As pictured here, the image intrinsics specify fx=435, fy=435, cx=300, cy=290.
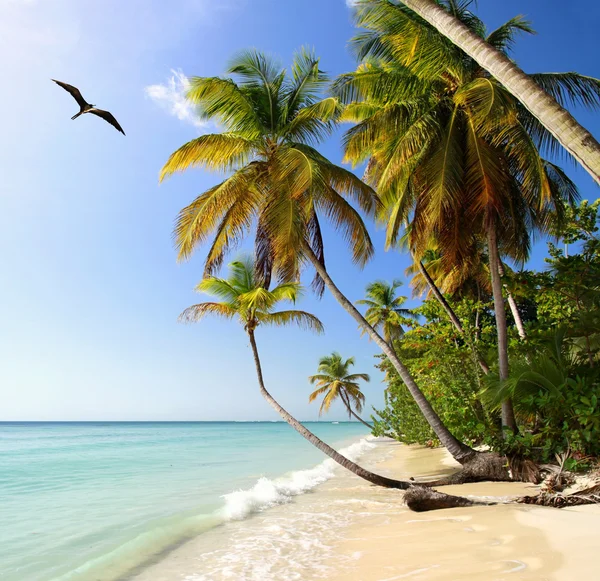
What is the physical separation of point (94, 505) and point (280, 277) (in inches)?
262

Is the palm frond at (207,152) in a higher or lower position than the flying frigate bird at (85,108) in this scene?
higher

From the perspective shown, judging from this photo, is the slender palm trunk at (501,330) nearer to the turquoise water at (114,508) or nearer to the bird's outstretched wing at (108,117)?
the turquoise water at (114,508)

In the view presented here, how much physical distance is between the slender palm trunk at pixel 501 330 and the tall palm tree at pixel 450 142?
0.07 feet

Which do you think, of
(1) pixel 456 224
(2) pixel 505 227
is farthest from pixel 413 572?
(2) pixel 505 227

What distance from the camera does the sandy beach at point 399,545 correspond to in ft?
12.5

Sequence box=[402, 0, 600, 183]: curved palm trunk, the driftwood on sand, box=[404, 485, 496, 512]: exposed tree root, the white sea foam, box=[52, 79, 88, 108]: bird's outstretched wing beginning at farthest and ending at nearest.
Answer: the white sea foam
box=[404, 485, 496, 512]: exposed tree root
the driftwood on sand
box=[52, 79, 88, 108]: bird's outstretched wing
box=[402, 0, 600, 183]: curved palm trunk

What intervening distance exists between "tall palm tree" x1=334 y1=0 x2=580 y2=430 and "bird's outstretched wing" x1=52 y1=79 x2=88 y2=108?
609cm

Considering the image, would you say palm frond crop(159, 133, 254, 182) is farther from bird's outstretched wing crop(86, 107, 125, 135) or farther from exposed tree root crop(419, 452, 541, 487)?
exposed tree root crop(419, 452, 541, 487)

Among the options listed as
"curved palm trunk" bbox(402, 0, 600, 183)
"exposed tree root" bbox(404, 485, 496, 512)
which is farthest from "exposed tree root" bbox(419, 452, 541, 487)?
"curved palm trunk" bbox(402, 0, 600, 183)

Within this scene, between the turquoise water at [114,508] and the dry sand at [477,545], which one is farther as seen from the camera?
the turquoise water at [114,508]

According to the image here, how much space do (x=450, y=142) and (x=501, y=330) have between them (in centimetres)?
396

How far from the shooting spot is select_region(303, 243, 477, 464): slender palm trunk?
8.75 m

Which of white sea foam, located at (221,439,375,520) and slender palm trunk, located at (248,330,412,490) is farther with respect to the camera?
slender palm trunk, located at (248,330,412,490)

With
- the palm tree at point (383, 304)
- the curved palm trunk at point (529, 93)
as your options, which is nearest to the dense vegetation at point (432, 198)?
the curved palm trunk at point (529, 93)
